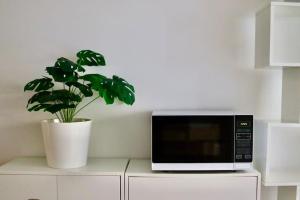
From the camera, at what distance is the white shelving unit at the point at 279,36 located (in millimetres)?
1425

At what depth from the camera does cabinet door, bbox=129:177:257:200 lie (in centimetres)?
133

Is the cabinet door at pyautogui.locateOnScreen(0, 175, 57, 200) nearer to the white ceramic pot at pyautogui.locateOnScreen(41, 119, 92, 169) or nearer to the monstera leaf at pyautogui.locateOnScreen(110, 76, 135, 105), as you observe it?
the white ceramic pot at pyautogui.locateOnScreen(41, 119, 92, 169)

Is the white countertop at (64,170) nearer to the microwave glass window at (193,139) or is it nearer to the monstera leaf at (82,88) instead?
the microwave glass window at (193,139)

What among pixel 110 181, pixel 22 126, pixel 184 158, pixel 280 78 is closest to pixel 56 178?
pixel 110 181

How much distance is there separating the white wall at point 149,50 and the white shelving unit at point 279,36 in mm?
75

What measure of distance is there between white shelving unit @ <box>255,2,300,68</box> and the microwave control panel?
308mm

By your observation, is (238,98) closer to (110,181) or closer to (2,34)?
(110,181)

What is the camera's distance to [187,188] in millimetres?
1329

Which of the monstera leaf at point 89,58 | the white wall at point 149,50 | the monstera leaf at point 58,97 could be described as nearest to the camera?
the monstera leaf at point 58,97

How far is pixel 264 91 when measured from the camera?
1.60m

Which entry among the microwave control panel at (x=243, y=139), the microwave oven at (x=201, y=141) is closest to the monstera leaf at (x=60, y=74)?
the microwave oven at (x=201, y=141)

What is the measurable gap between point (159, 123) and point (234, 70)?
0.55 m

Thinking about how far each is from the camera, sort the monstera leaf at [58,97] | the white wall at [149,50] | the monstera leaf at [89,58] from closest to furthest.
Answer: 1. the monstera leaf at [58,97]
2. the monstera leaf at [89,58]
3. the white wall at [149,50]

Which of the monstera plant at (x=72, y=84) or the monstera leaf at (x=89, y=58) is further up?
the monstera leaf at (x=89, y=58)
